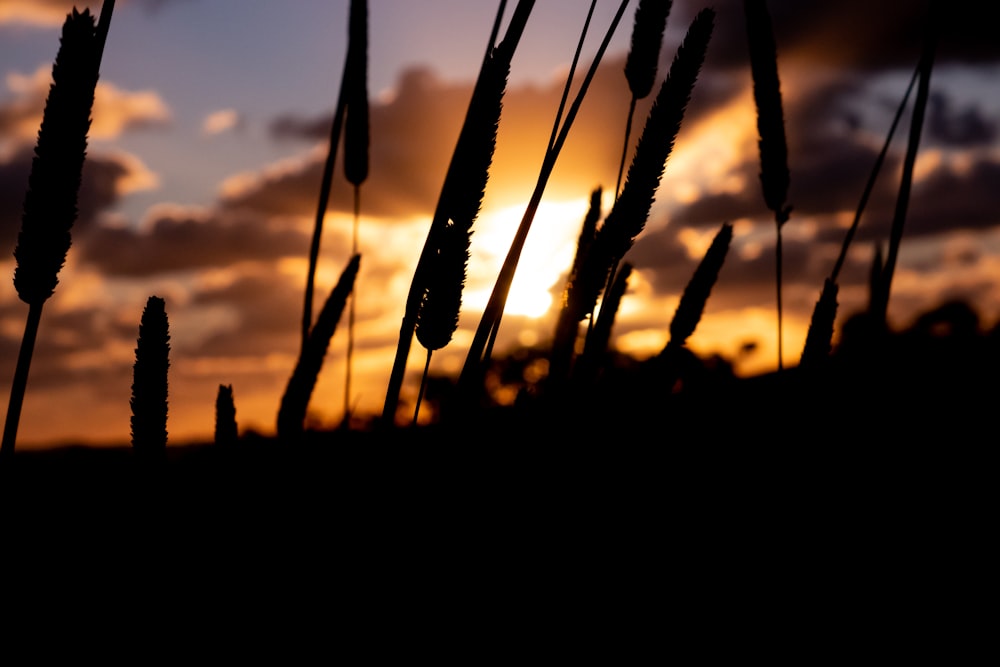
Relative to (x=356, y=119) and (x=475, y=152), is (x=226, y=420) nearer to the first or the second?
(x=475, y=152)

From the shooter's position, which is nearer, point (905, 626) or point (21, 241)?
point (21, 241)

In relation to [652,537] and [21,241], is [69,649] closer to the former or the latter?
[21,241]

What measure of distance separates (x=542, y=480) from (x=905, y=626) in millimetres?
626

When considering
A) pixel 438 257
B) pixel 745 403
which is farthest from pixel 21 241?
pixel 745 403

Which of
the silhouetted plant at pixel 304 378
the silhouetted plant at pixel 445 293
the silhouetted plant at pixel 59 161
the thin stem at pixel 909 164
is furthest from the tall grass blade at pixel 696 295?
the silhouetted plant at pixel 59 161

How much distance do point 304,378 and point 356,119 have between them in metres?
0.96

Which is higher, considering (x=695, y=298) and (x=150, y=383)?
(x=695, y=298)

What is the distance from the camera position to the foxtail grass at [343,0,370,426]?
1941 mm

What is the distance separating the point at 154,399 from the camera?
1.20m

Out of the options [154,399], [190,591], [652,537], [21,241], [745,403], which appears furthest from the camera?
[745,403]

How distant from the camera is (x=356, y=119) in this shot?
235 centimetres

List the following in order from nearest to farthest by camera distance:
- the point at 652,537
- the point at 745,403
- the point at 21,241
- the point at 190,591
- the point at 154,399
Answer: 1. the point at 21,241
2. the point at 154,399
3. the point at 190,591
4. the point at 652,537
5. the point at 745,403

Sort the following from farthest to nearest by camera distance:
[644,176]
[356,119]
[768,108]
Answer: [356,119]
[768,108]
[644,176]

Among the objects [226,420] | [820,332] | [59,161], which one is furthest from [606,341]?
[59,161]
